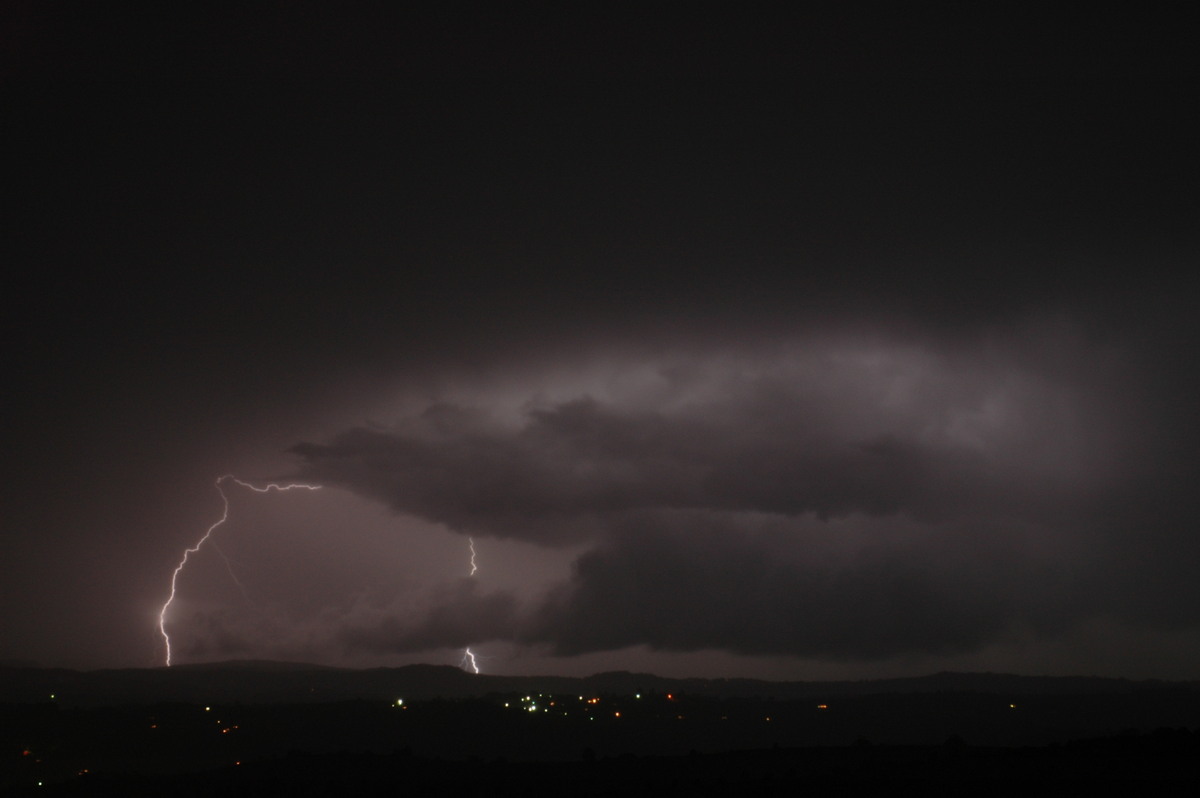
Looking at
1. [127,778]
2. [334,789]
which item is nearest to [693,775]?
[334,789]

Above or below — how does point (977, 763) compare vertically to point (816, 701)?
above

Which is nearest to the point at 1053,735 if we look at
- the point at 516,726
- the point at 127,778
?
the point at 516,726

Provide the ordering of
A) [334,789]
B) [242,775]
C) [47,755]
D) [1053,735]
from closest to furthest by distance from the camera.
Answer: [334,789] → [242,775] → [47,755] → [1053,735]

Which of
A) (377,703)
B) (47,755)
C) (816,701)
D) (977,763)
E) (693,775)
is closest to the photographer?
(977,763)

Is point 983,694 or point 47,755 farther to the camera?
point 983,694

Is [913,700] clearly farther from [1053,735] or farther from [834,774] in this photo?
[834,774]

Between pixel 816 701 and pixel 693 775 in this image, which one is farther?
pixel 816 701

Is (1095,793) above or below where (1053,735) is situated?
above

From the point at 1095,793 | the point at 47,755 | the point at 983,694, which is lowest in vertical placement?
the point at 983,694

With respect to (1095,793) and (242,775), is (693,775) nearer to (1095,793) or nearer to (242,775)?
(1095,793)
